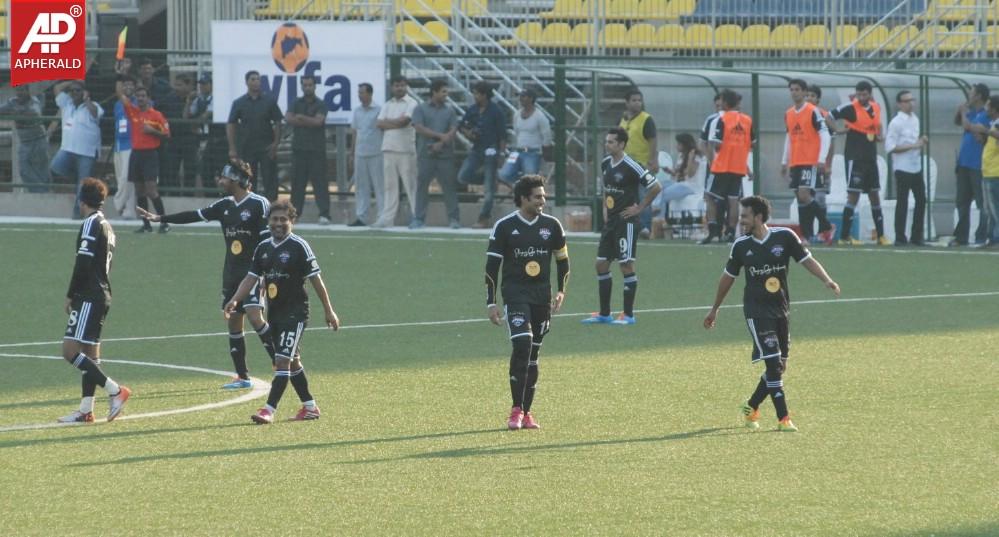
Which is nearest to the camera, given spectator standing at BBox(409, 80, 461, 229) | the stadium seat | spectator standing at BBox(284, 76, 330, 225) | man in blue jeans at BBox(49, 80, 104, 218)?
spectator standing at BBox(409, 80, 461, 229)

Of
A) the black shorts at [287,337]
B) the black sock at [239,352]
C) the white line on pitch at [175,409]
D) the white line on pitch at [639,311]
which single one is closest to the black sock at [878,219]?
the white line on pitch at [639,311]

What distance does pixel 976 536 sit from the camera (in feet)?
26.8

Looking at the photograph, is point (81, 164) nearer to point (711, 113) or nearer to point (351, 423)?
point (711, 113)

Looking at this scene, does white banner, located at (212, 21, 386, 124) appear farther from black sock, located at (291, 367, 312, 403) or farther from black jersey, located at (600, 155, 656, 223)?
black sock, located at (291, 367, 312, 403)

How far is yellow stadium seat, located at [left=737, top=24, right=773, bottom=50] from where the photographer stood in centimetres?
3177

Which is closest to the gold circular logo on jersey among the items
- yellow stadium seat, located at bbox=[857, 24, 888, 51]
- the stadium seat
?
the stadium seat

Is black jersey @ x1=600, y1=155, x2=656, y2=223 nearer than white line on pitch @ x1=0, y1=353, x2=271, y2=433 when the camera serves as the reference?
No

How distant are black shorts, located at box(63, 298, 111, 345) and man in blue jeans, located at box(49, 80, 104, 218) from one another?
1718 centimetres

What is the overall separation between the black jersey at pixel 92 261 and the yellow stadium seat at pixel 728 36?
21405 millimetres

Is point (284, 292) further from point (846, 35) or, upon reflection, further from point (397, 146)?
point (846, 35)

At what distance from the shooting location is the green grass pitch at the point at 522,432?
8742 millimetres

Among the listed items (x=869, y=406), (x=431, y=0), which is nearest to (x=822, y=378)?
(x=869, y=406)

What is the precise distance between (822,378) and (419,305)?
20.1 ft

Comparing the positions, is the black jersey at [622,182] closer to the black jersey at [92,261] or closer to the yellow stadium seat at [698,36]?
the black jersey at [92,261]
